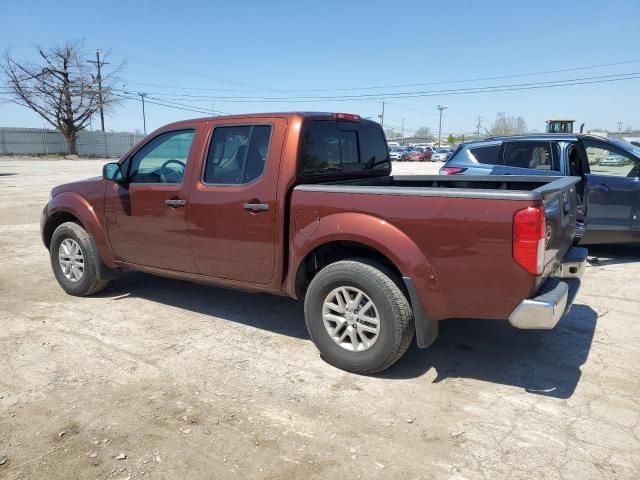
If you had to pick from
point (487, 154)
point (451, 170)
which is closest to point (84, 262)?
point (451, 170)

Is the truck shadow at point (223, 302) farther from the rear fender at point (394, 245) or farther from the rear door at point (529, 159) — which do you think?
the rear door at point (529, 159)

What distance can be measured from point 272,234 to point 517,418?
2.13 m

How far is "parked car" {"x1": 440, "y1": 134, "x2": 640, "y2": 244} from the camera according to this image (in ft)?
23.0

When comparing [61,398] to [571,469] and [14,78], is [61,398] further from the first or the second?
[14,78]

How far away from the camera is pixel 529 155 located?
7594 mm

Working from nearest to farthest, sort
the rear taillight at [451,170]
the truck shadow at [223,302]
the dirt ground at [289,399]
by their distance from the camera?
the dirt ground at [289,399], the truck shadow at [223,302], the rear taillight at [451,170]

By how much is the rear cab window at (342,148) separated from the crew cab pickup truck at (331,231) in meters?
0.02

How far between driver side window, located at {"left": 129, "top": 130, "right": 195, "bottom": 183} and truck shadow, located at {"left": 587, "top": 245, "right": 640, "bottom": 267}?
558 centimetres

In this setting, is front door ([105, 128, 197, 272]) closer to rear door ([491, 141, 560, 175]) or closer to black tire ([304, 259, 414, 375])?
black tire ([304, 259, 414, 375])

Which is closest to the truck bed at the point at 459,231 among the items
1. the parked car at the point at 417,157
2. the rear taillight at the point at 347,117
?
the rear taillight at the point at 347,117

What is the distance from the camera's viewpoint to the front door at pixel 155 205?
4.66 m

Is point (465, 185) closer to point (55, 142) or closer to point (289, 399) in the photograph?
point (289, 399)

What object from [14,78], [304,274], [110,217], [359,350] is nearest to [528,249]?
[359,350]

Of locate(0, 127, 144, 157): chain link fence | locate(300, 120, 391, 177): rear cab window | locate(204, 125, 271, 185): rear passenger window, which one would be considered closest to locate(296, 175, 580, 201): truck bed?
locate(300, 120, 391, 177): rear cab window
